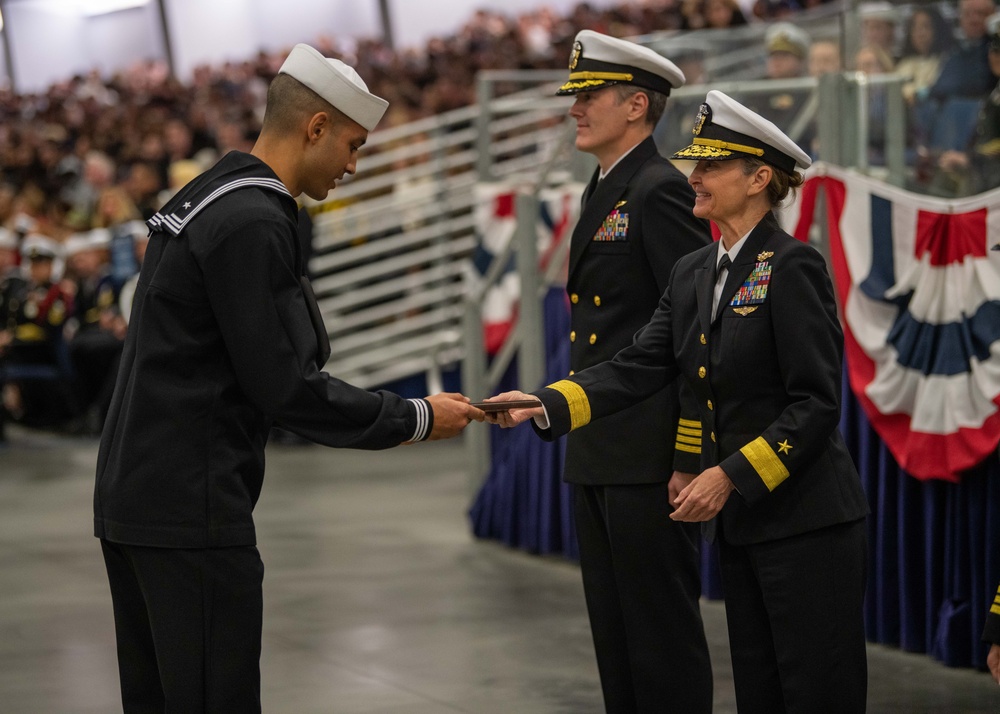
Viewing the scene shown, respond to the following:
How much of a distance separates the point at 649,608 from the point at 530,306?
10.5 feet

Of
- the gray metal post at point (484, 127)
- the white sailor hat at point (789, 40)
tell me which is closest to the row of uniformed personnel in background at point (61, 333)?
the gray metal post at point (484, 127)

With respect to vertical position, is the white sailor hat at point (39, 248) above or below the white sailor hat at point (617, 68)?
below

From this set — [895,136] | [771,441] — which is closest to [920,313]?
[895,136]

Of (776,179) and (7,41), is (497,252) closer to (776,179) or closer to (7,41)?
(776,179)

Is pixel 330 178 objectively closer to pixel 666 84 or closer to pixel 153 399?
pixel 153 399

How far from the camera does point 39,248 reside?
10.9m

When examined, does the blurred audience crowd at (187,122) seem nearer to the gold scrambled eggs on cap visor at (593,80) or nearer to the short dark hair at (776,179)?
the gold scrambled eggs on cap visor at (593,80)

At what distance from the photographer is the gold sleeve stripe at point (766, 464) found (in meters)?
2.67

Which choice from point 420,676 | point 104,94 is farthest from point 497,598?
point 104,94

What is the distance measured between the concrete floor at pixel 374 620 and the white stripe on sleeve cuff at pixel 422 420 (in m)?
1.72

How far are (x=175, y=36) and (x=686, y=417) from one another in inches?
809

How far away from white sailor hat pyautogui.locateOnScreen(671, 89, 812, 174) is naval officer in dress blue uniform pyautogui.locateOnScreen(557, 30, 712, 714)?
19.7 inches

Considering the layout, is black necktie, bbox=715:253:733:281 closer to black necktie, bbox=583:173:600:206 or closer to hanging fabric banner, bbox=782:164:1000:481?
black necktie, bbox=583:173:600:206

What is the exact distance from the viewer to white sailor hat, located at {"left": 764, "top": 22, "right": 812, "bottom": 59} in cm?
593
